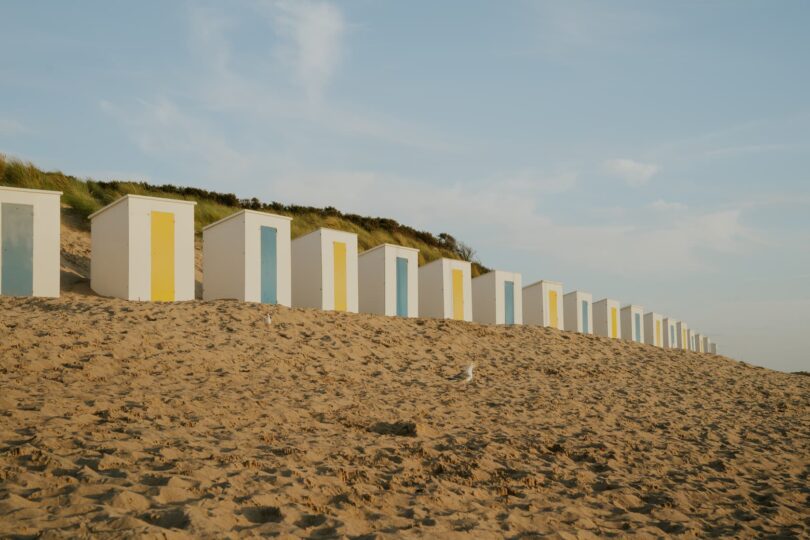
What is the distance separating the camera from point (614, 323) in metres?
30.5

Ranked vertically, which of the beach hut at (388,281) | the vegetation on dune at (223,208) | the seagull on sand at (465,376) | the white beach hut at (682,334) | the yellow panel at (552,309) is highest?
the vegetation on dune at (223,208)

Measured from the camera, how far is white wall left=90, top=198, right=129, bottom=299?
13.0m

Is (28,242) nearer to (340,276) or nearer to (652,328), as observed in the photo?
(340,276)

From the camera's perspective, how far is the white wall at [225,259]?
1412 cm

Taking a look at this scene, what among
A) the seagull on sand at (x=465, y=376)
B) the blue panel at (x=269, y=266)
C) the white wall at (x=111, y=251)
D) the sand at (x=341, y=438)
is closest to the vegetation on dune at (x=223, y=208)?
the white wall at (x=111, y=251)

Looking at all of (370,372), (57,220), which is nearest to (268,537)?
(370,372)

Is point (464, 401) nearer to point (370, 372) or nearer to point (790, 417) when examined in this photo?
point (370, 372)

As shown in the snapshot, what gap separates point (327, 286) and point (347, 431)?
9161mm

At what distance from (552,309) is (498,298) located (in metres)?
3.33

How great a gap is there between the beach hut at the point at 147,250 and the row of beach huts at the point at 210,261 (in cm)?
2

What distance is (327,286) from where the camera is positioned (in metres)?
15.8

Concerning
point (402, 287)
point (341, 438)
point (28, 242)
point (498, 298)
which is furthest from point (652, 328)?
point (341, 438)

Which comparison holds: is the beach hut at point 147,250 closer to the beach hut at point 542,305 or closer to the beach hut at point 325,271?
the beach hut at point 325,271

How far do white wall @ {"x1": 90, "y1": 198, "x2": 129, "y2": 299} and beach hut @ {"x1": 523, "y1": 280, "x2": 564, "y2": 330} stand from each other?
14.1 meters
